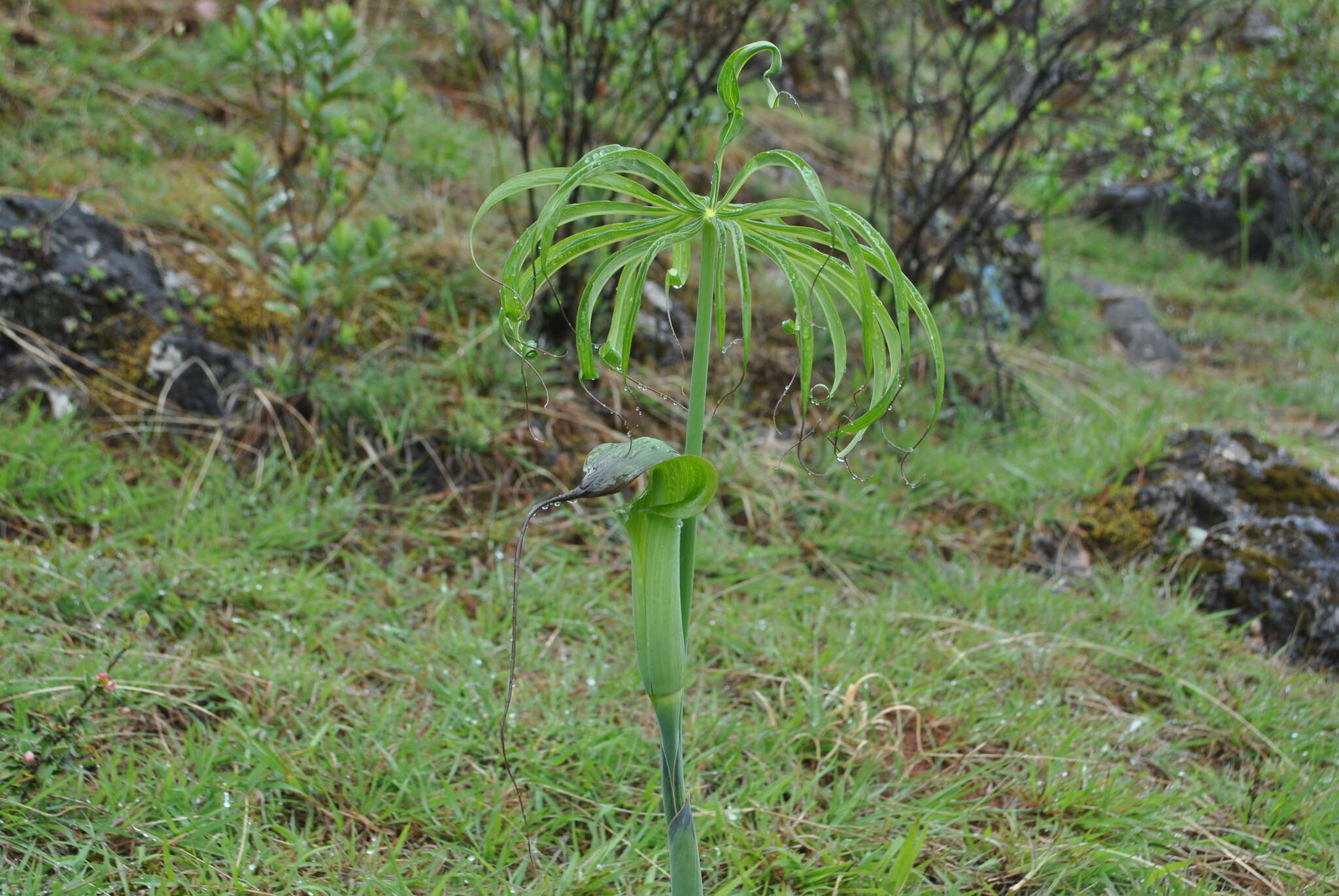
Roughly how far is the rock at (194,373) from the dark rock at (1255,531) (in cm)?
282

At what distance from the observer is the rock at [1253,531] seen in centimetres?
240

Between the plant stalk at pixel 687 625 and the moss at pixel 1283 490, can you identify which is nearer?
the plant stalk at pixel 687 625

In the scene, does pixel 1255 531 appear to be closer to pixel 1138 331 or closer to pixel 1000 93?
pixel 1000 93

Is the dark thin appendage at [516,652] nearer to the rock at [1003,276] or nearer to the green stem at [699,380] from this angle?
the green stem at [699,380]

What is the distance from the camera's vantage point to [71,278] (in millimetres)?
2646

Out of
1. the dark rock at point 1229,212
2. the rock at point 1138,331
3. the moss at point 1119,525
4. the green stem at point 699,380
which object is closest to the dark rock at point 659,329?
the moss at point 1119,525

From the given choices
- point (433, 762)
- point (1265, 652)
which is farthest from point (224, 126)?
point (1265, 652)

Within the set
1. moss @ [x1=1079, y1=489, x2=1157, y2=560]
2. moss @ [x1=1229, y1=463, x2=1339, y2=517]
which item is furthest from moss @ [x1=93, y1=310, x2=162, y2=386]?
moss @ [x1=1229, y1=463, x2=1339, y2=517]

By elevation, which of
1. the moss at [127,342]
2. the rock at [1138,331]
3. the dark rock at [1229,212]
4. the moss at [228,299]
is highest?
the dark rock at [1229,212]

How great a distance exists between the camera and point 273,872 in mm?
1398

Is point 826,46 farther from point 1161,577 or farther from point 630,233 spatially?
point 630,233

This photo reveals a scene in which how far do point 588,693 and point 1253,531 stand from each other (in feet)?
6.50

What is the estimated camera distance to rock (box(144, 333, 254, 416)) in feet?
8.70

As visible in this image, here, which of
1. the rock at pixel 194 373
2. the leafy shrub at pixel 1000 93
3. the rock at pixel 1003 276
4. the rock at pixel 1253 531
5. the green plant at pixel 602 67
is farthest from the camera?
the rock at pixel 1003 276
